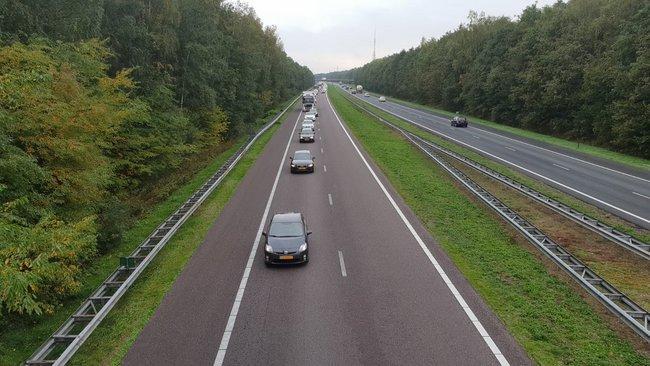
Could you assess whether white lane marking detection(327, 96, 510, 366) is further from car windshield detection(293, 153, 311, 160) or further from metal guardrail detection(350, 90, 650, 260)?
car windshield detection(293, 153, 311, 160)

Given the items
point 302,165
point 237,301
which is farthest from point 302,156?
point 237,301

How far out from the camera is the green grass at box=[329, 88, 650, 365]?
1052cm

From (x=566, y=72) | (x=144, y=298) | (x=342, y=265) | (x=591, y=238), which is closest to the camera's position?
(x=144, y=298)

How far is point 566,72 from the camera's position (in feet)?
168

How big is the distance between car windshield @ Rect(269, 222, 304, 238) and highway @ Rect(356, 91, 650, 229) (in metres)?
14.9

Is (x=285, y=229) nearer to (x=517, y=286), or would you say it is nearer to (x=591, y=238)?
(x=517, y=286)

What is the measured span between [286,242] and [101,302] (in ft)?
19.5

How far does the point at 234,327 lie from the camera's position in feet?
38.3

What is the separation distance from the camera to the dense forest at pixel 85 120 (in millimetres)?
12039

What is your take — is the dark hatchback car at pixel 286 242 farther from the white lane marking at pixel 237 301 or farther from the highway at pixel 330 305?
the white lane marking at pixel 237 301

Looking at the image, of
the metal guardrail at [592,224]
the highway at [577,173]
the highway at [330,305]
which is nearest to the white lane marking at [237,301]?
the highway at [330,305]

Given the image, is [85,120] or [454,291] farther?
[85,120]

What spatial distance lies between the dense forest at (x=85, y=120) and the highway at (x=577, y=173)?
2237 centimetres

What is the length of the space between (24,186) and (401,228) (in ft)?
44.9
